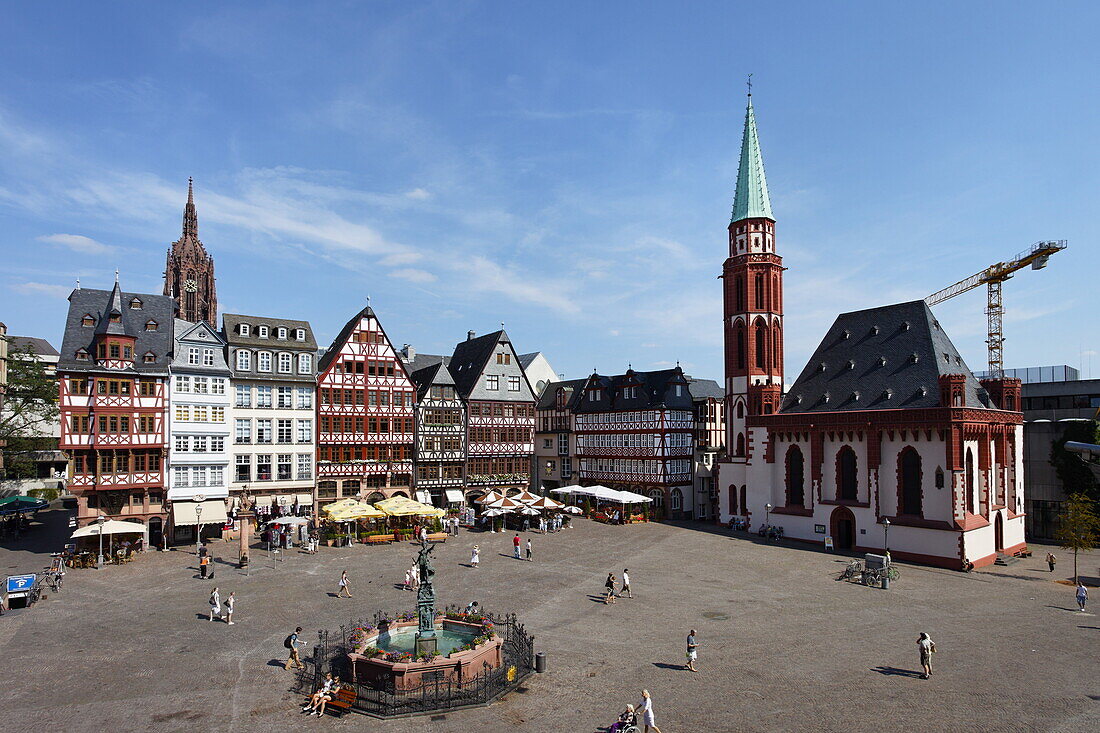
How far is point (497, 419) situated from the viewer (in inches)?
2504

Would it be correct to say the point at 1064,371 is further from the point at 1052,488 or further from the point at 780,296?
the point at 780,296

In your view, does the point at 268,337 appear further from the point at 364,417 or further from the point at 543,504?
the point at 543,504

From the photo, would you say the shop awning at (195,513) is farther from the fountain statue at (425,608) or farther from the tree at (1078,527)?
the tree at (1078,527)

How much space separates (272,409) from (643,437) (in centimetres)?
2912

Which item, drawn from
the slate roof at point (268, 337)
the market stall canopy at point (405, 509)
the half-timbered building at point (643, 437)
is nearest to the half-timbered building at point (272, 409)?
the slate roof at point (268, 337)

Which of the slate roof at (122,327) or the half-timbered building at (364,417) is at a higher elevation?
the slate roof at (122,327)

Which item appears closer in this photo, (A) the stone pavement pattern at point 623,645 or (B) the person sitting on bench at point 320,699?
(A) the stone pavement pattern at point 623,645

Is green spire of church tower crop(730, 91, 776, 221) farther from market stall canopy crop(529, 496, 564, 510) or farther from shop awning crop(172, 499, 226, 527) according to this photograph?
shop awning crop(172, 499, 226, 527)

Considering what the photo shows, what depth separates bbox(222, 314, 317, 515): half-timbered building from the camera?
5078cm

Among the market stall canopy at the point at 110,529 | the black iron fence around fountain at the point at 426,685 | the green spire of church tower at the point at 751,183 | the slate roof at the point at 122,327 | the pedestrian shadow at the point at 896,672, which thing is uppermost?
the green spire of church tower at the point at 751,183

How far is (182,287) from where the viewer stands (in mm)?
107562

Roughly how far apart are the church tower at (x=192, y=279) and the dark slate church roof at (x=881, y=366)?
8864 cm

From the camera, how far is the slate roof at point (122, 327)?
4447 cm

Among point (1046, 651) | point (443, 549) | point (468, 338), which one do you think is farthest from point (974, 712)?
point (468, 338)
